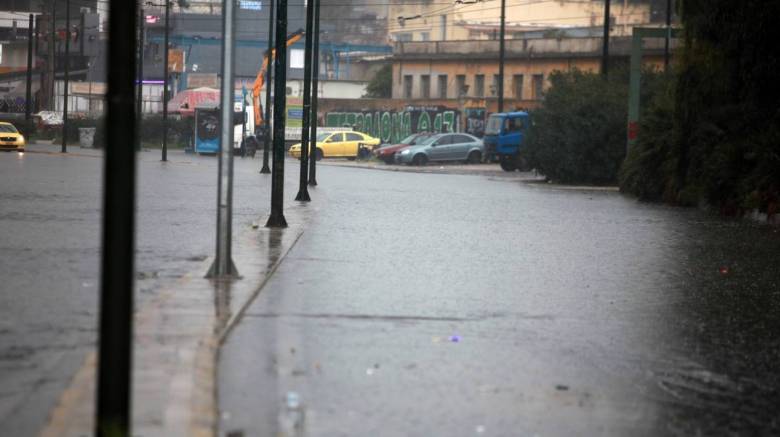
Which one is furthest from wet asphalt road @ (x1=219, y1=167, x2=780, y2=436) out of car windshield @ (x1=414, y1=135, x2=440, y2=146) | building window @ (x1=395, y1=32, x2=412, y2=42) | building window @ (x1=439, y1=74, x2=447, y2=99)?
building window @ (x1=395, y1=32, x2=412, y2=42)

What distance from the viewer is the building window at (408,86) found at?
92.6 meters

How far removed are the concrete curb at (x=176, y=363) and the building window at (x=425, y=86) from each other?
77.2 m

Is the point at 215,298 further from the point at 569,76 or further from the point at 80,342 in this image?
the point at 569,76

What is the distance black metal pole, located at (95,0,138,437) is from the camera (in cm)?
579

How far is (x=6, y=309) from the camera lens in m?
11.2

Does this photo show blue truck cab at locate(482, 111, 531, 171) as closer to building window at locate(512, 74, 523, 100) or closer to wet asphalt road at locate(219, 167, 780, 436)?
building window at locate(512, 74, 523, 100)

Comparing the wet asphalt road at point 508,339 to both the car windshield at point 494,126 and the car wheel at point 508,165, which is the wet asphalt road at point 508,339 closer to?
the car wheel at point 508,165

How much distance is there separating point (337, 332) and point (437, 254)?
717cm

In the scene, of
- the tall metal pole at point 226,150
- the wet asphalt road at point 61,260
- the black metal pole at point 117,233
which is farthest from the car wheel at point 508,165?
the black metal pole at point 117,233

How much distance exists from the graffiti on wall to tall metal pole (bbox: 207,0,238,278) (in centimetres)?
6870

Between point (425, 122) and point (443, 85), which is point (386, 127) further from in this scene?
point (443, 85)

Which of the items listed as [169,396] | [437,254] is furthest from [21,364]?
[437,254]

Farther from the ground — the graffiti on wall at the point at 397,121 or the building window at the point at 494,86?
the building window at the point at 494,86

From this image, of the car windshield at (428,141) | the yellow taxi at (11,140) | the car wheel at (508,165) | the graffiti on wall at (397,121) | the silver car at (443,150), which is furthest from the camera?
the graffiti on wall at (397,121)
